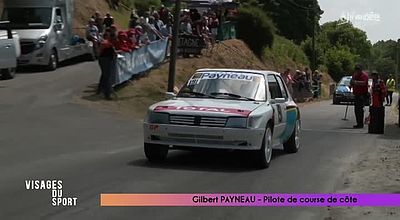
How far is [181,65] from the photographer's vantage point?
29219 millimetres

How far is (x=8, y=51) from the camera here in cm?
2277

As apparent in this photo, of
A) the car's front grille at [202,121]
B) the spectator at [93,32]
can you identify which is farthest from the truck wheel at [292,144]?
the spectator at [93,32]

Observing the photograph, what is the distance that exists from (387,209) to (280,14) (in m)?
85.2

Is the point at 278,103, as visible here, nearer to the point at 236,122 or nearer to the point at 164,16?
the point at 236,122

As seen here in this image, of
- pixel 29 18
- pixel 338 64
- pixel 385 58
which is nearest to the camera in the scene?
pixel 29 18

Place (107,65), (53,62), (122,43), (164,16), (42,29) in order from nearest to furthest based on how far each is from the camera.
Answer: (107,65) → (122,43) → (42,29) → (53,62) → (164,16)

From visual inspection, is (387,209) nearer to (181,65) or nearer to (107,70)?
(107,70)

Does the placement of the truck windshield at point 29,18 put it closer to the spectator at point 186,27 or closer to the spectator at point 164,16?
the spectator at point 164,16

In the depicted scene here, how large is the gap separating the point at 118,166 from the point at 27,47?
14611 millimetres

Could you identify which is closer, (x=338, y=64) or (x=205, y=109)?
(x=205, y=109)

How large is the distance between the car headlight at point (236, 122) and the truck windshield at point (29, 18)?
53.2 ft

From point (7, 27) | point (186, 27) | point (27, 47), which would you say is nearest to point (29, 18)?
point (27, 47)

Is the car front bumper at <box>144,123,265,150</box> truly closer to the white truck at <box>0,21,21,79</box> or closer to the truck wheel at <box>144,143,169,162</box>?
the truck wheel at <box>144,143,169,162</box>

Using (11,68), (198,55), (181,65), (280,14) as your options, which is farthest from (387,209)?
(280,14)
